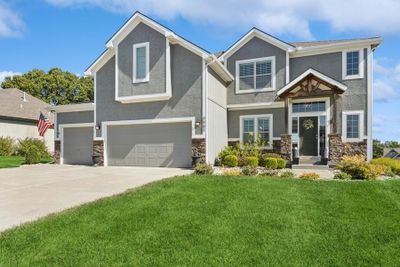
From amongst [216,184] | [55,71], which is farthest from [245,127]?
[55,71]

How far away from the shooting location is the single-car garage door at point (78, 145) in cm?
1897

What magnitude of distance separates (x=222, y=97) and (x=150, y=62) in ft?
15.0

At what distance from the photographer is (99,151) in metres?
17.2

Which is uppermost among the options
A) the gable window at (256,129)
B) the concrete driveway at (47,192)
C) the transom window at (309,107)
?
the transom window at (309,107)

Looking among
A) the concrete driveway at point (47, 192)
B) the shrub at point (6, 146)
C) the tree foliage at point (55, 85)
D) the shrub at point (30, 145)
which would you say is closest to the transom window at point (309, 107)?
the concrete driveway at point (47, 192)

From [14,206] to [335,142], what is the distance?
13.4 metres

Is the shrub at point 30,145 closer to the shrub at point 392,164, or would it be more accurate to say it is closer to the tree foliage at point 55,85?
the tree foliage at point 55,85

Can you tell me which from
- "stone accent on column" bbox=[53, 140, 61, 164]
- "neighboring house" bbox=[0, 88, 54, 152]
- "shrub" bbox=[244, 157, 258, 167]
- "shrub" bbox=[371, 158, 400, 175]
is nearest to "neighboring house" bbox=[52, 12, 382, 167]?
"shrub" bbox=[371, 158, 400, 175]

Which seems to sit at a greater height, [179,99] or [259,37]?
[259,37]

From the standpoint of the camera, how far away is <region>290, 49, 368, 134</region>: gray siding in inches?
618

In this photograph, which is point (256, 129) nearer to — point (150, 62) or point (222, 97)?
point (222, 97)

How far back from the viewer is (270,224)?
5.67 metres

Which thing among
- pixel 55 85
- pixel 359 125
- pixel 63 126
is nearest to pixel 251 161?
pixel 359 125

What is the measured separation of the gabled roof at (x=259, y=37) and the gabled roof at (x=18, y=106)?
1728 cm
